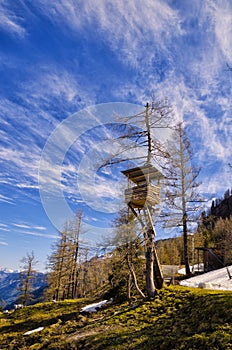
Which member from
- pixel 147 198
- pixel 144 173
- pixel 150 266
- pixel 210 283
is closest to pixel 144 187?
pixel 147 198

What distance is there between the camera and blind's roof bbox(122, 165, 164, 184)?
13383 mm

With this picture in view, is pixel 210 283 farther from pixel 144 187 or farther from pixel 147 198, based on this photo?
pixel 144 187

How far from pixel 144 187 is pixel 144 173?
2.33ft

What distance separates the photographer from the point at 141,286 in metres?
17.9

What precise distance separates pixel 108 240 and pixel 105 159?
147 inches

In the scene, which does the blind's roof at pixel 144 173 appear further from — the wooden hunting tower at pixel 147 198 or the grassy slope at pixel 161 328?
the grassy slope at pixel 161 328

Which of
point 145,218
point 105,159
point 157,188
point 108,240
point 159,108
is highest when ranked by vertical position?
point 159,108

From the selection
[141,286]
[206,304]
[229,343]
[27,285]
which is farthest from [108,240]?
[27,285]

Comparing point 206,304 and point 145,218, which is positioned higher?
point 145,218

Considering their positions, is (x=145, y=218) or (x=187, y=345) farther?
(x=145, y=218)

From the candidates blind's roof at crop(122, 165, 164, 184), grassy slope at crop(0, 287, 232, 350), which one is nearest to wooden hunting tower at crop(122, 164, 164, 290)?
blind's roof at crop(122, 165, 164, 184)

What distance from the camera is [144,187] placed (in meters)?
13.4

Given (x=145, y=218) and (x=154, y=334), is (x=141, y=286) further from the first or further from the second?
(x=154, y=334)

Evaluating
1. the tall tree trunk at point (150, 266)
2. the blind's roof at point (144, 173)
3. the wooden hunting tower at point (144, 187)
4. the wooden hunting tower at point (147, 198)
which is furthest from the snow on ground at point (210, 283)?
the blind's roof at point (144, 173)
